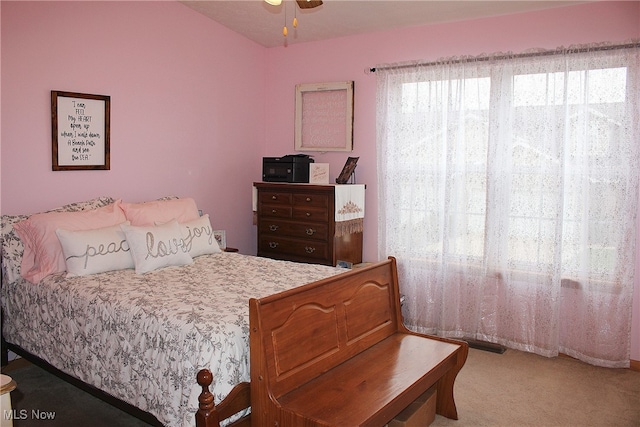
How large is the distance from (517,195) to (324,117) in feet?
6.15

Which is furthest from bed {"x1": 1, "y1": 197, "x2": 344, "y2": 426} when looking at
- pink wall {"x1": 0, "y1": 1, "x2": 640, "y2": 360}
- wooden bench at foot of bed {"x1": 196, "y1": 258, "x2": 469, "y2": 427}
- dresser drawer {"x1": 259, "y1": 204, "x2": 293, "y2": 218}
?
dresser drawer {"x1": 259, "y1": 204, "x2": 293, "y2": 218}

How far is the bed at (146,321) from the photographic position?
7.11 ft

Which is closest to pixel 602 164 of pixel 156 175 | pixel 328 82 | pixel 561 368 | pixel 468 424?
pixel 561 368

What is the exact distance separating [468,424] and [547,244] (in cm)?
155

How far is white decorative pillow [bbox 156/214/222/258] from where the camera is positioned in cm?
353

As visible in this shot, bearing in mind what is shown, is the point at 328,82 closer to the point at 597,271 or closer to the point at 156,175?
the point at 156,175

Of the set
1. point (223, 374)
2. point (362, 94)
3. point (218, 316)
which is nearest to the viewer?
point (223, 374)

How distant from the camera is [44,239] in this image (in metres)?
3.07

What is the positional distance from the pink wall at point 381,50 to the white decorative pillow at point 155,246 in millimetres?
1830

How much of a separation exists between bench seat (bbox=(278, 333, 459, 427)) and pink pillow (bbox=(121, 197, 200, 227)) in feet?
5.83

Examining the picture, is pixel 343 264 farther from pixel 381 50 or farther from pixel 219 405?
pixel 219 405

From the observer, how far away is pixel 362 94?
14.9ft

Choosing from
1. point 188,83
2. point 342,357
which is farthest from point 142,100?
point 342,357

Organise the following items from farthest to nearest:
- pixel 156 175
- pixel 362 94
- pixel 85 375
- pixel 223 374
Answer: pixel 362 94, pixel 156 175, pixel 85 375, pixel 223 374
